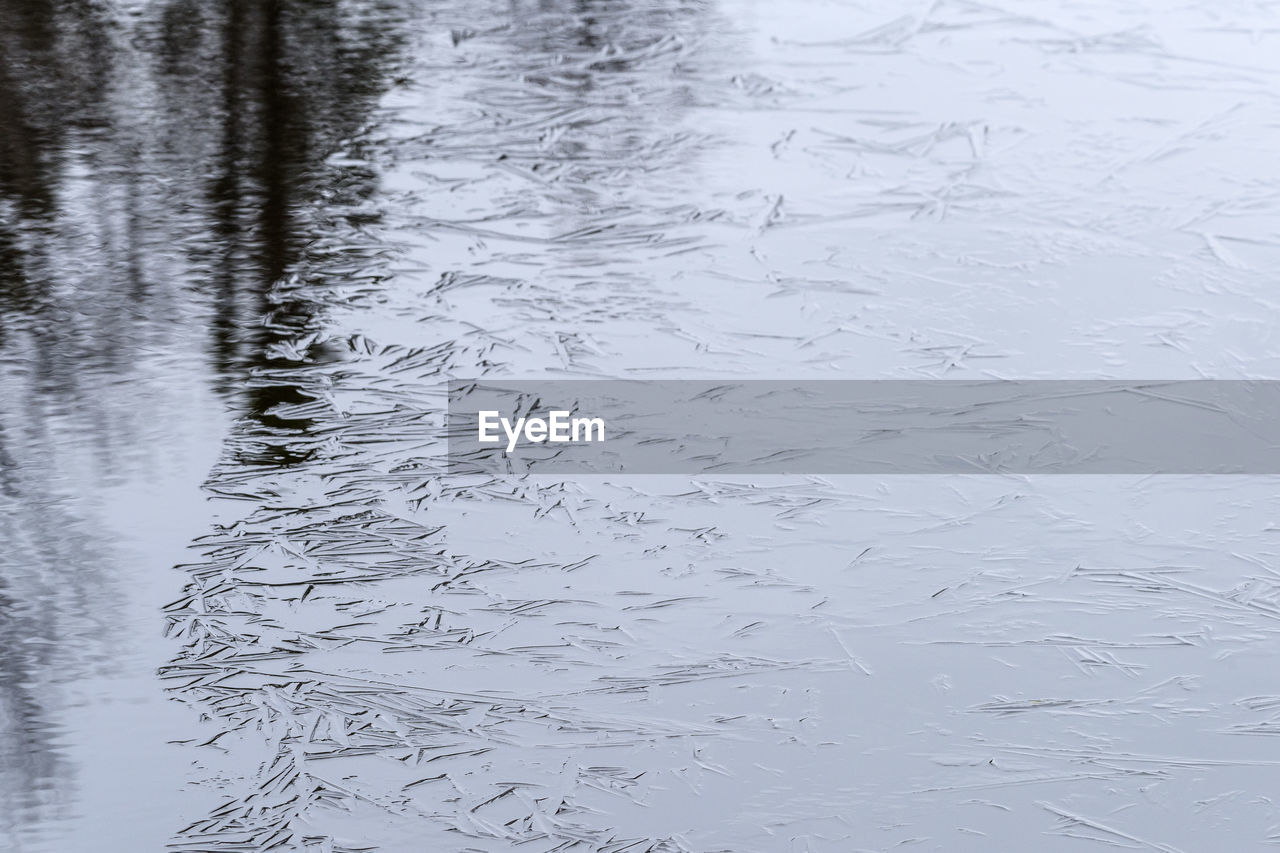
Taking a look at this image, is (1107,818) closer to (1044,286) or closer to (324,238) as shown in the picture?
(1044,286)

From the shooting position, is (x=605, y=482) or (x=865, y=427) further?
(x=865, y=427)

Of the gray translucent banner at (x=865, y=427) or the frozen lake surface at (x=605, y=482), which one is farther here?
the gray translucent banner at (x=865, y=427)

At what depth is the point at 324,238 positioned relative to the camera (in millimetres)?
3039

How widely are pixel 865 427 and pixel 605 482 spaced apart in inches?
20.6

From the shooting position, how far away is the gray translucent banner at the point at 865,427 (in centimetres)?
242

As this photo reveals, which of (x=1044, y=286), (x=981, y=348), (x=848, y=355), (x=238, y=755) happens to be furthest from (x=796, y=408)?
(x=238, y=755)

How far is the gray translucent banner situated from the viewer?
2.42m

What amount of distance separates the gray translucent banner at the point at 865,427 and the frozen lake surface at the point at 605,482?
50 millimetres

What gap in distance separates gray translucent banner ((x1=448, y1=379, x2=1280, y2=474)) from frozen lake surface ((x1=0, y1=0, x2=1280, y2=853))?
0.05 m

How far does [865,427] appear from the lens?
2.49 meters

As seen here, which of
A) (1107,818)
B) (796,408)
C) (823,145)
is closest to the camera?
(1107,818)

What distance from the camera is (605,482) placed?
92.9 inches

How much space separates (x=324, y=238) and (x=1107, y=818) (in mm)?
2109

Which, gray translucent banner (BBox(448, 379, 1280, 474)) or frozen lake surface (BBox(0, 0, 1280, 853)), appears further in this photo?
gray translucent banner (BBox(448, 379, 1280, 474))
